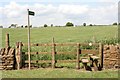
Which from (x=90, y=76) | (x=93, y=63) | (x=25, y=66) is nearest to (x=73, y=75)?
(x=90, y=76)

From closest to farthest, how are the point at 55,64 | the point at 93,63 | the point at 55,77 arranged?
the point at 55,77
the point at 93,63
the point at 55,64

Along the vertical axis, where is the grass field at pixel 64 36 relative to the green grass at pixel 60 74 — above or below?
above

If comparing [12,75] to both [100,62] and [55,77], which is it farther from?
[100,62]

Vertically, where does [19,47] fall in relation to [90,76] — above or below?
above

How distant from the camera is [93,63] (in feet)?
50.2

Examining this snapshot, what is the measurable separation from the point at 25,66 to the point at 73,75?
12.4 feet

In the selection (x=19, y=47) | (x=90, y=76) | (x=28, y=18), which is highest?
(x=28, y=18)

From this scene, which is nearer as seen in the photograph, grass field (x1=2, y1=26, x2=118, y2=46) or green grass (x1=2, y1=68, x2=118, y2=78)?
green grass (x1=2, y1=68, x2=118, y2=78)

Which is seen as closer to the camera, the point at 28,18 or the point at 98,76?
the point at 98,76

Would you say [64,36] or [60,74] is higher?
[64,36]

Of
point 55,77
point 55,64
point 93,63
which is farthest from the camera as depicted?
point 55,64

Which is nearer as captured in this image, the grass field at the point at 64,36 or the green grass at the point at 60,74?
the green grass at the point at 60,74

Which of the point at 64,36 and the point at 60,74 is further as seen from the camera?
the point at 64,36

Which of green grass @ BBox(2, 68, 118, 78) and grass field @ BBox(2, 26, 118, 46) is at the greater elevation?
grass field @ BBox(2, 26, 118, 46)
